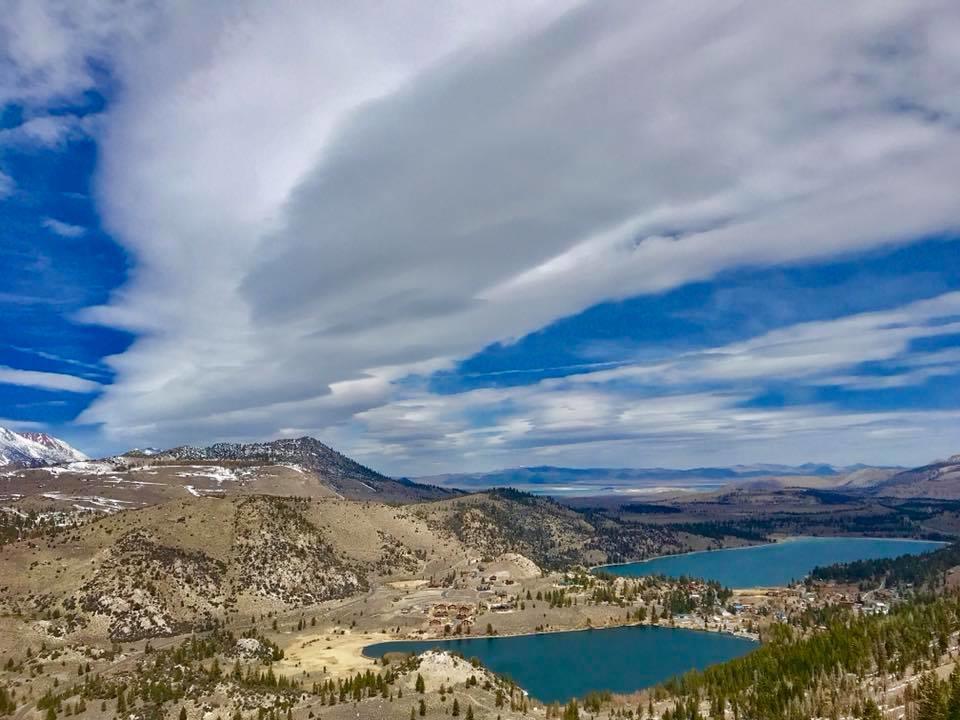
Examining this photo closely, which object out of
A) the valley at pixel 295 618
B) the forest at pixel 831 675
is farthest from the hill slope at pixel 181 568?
the forest at pixel 831 675

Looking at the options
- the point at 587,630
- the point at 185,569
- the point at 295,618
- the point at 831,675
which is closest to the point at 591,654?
the point at 587,630

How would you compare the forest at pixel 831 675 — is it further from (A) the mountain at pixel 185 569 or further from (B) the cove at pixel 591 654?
(A) the mountain at pixel 185 569

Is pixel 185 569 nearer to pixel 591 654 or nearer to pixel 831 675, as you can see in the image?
pixel 591 654

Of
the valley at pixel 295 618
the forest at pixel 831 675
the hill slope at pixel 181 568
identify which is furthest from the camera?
the hill slope at pixel 181 568

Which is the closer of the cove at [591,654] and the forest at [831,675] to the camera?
the forest at [831,675]

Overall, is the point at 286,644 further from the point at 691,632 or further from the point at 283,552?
the point at 691,632

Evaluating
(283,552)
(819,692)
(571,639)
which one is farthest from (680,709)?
(283,552)

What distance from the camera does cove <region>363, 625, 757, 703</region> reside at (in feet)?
359

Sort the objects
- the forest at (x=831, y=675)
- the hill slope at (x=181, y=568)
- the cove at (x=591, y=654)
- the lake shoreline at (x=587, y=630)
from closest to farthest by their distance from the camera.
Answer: the forest at (x=831, y=675) → the cove at (x=591, y=654) → the hill slope at (x=181, y=568) → the lake shoreline at (x=587, y=630)

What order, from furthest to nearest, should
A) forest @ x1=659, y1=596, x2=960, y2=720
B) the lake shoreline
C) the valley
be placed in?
the lake shoreline, the valley, forest @ x1=659, y1=596, x2=960, y2=720

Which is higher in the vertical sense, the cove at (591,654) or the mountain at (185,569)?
the mountain at (185,569)

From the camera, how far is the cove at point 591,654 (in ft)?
359

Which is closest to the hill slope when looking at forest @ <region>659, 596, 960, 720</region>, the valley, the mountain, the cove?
the mountain

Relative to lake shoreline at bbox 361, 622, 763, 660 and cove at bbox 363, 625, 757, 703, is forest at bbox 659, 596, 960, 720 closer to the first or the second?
cove at bbox 363, 625, 757, 703
